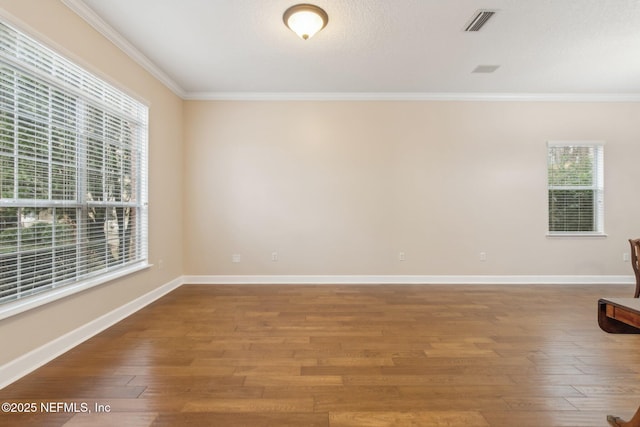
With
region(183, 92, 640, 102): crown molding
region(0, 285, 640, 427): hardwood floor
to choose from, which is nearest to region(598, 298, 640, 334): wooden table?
region(0, 285, 640, 427): hardwood floor

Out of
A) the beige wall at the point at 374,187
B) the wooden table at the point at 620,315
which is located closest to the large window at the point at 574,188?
the beige wall at the point at 374,187

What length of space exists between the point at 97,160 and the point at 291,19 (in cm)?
226

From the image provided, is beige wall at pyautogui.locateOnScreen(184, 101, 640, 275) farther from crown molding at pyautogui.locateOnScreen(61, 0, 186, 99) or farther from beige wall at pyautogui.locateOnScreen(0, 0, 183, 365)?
crown molding at pyautogui.locateOnScreen(61, 0, 186, 99)

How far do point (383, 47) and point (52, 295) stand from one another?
3.76 m

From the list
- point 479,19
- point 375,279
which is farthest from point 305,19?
point 375,279

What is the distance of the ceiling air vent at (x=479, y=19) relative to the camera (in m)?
2.49

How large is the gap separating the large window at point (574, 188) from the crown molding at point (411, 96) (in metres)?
0.71

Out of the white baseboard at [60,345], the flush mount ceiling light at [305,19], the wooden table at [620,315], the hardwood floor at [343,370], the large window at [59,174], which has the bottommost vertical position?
the hardwood floor at [343,370]

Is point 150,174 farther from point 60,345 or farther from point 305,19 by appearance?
point 305,19

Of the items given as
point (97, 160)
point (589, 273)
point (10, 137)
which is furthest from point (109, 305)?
point (589, 273)

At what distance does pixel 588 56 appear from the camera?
3.22 meters

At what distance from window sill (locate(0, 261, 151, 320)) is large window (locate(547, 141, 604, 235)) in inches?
231

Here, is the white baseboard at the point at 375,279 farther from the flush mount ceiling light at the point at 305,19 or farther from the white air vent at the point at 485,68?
the flush mount ceiling light at the point at 305,19

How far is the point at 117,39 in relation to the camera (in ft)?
9.32
